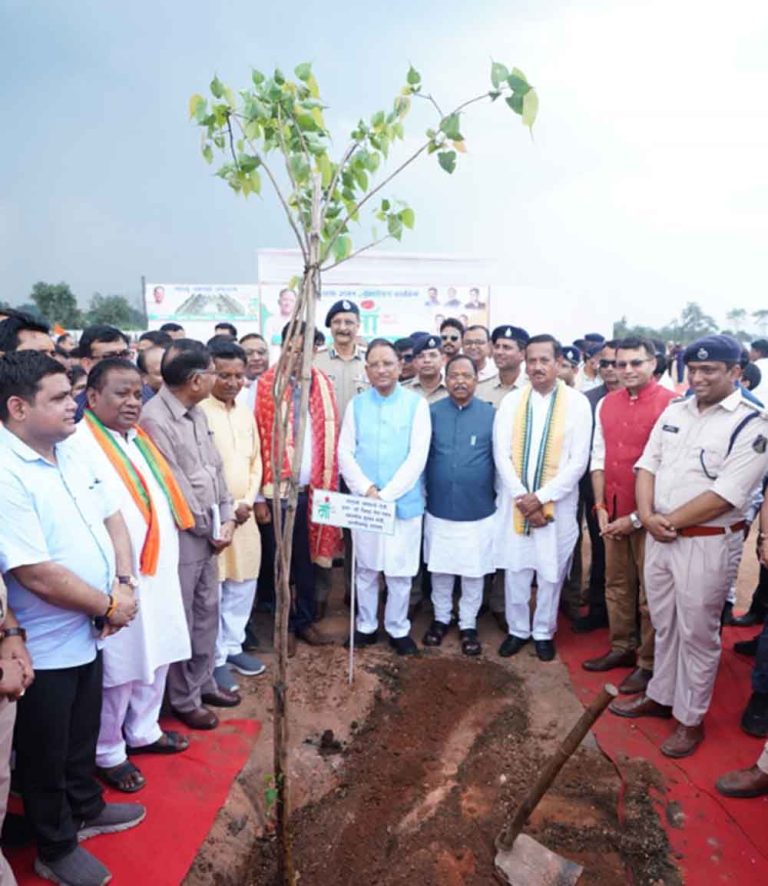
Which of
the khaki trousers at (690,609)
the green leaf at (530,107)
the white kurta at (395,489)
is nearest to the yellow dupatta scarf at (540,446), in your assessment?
the white kurta at (395,489)

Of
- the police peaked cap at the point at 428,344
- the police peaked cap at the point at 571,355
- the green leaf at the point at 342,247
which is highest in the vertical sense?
the green leaf at the point at 342,247

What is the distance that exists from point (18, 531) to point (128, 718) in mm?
1515

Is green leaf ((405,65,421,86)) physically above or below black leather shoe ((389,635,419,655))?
above

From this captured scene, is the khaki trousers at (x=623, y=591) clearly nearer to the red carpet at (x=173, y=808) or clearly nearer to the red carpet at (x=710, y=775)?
the red carpet at (x=710, y=775)

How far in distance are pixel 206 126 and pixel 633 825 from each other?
3.32 m

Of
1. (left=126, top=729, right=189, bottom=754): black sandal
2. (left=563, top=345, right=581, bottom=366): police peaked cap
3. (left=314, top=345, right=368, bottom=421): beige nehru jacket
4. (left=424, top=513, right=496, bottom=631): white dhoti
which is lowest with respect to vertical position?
(left=126, top=729, right=189, bottom=754): black sandal

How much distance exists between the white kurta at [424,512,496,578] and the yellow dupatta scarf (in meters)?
0.25

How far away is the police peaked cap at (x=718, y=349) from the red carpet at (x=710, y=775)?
6.81 feet

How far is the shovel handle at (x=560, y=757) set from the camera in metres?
2.23

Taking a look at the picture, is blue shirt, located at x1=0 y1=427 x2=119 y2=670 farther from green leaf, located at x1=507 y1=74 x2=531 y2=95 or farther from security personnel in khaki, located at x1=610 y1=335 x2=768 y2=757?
security personnel in khaki, located at x1=610 y1=335 x2=768 y2=757

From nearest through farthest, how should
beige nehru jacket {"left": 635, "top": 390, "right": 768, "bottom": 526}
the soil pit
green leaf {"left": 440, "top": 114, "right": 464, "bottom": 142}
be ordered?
green leaf {"left": 440, "top": 114, "right": 464, "bottom": 142} → the soil pit → beige nehru jacket {"left": 635, "top": 390, "right": 768, "bottom": 526}

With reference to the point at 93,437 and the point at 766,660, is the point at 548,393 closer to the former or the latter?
the point at 766,660

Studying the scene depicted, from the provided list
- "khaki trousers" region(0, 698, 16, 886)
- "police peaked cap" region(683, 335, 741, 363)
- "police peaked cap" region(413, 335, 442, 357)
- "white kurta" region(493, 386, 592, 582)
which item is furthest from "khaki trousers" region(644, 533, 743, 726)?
"khaki trousers" region(0, 698, 16, 886)

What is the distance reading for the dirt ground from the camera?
2590 mm
